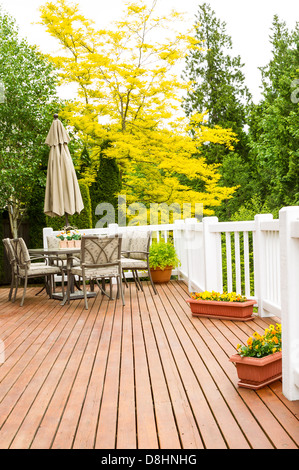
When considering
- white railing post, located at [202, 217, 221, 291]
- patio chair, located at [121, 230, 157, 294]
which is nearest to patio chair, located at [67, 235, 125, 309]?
patio chair, located at [121, 230, 157, 294]

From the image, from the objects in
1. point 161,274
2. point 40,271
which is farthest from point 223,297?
point 161,274

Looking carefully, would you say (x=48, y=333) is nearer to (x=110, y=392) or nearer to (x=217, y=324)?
(x=217, y=324)

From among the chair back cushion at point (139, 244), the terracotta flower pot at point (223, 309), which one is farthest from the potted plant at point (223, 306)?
the chair back cushion at point (139, 244)

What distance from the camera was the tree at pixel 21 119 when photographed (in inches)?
432

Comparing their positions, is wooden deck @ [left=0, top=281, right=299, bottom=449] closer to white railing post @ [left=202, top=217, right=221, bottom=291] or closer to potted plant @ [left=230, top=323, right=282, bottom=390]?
potted plant @ [left=230, top=323, right=282, bottom=390]

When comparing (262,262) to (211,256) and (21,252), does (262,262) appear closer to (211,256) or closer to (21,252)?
(211,256)

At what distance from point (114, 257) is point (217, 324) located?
2.20 m

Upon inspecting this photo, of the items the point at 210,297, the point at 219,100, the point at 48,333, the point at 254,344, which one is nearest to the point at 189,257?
the point at 210,297

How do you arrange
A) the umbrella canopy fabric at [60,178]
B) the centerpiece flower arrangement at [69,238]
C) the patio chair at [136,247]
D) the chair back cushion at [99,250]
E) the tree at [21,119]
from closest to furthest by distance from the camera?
the chair back cushion at [99,250]
the centerpiece flower arrangement at [69,238]
the umbrella canopy fabric at [60,178]
the patio chair at [136,247]
the tree at [21,119]

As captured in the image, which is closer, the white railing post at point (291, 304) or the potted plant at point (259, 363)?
the white railing post at point (291, 304)

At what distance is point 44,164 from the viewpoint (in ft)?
38.1

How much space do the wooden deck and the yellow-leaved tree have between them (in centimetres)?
882

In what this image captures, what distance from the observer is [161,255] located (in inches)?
323

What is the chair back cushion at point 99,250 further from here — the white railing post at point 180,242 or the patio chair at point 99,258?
the white railing post at point 180,242
